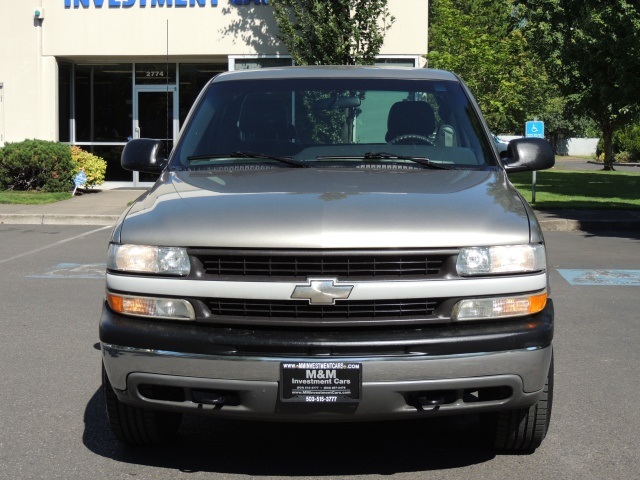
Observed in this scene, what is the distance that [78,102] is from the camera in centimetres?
2548

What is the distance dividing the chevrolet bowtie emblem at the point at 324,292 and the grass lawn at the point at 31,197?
53.1ft

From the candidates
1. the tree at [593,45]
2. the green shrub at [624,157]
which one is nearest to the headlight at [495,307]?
the tree at [593,45]

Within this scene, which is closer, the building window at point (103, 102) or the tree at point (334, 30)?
the tree at point (334, 30)

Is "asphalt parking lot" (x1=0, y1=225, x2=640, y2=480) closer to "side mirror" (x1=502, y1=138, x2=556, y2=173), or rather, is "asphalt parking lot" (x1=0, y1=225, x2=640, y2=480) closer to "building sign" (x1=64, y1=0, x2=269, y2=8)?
"side mirror" (x1=502, y1=138, x2=556, y2=173)

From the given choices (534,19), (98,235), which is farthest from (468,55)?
(98,235)

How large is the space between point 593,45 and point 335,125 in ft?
55.8

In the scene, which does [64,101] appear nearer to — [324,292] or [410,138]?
[410,138]

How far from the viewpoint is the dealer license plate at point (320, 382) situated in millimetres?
4012

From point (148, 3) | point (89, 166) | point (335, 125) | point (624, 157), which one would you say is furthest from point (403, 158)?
point (624, 157)

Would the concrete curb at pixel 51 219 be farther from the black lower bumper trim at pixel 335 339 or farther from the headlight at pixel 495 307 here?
the headlight at pixel 495 307

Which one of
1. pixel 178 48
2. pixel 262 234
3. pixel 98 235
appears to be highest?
pixel 178 48

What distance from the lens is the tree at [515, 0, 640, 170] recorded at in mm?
18761

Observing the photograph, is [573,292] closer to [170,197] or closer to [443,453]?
[443,453]

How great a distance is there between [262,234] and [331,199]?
0.43 m
